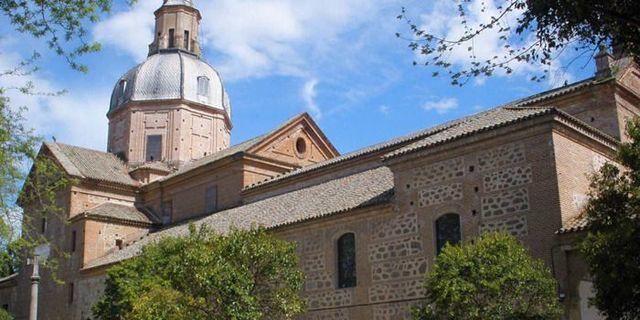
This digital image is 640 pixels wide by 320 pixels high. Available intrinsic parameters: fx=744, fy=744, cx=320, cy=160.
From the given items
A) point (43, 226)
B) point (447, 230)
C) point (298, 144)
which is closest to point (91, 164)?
point (43, 226)

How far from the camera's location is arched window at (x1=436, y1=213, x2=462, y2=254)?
18.8m

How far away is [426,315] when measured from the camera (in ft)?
48.2

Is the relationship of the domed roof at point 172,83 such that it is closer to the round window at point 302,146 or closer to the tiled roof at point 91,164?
the tiled roof at point 91,164

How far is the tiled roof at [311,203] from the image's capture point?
2207 cm

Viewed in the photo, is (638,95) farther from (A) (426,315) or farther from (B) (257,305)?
(B) (257,305)

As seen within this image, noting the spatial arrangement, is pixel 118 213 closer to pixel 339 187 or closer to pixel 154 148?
pixel 154 148

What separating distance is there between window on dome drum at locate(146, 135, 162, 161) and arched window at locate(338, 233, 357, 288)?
68.7 ft

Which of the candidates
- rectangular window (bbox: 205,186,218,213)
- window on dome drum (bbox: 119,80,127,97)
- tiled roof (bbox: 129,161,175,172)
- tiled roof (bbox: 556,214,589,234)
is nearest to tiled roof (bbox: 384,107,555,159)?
tiled roof (bbox: 556,214,589,234)

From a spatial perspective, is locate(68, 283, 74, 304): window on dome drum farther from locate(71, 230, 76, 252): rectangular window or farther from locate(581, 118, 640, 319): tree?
locate(581, 118, 640, 319): tree

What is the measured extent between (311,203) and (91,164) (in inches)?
675

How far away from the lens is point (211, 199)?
33594 millimetres

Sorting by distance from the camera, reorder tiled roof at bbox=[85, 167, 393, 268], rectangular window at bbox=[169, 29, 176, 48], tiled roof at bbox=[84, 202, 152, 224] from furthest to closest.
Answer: rectangular window at bbox=[169, 29, 176, 48]
tiled roof at bbox=[84, 202, 152, 224]
tiled roof at bbox=[85, 167, 393, 268]

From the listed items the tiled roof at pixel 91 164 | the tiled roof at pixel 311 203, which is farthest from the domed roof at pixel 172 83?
the tiled roof at pixel 311 203

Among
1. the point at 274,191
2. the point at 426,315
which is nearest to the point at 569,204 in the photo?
the point at 426,315
